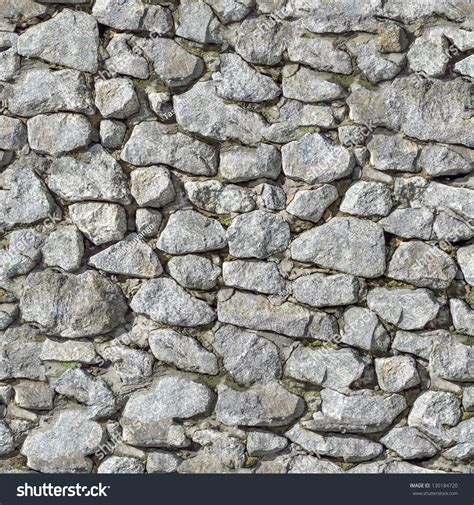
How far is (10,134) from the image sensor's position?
449 cm

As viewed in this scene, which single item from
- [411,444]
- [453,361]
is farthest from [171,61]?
[411,444]

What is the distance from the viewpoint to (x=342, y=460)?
175 inches

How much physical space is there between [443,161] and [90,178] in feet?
5.91

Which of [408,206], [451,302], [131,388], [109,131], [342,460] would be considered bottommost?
[342,460]

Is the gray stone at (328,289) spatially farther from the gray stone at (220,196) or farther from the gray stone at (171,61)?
the gray stone at (171,61)

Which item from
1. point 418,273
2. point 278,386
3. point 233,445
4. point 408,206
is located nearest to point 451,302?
point 418,273

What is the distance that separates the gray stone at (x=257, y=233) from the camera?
4410mm

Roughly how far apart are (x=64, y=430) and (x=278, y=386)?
1135 millimetres

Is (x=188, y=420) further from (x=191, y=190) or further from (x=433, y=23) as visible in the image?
(x=433, y=23)

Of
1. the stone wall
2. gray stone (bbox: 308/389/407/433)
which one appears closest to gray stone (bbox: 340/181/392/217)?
the stone wall

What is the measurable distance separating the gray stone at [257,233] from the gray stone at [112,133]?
2.42 ft

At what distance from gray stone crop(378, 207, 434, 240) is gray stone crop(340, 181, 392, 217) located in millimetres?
64

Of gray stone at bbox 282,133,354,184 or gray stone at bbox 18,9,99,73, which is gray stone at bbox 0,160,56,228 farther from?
gray stone at bbox 282,133,354,184

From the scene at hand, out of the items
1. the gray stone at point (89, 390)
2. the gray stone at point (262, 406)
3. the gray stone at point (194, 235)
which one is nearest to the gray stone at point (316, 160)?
the gray stone at point (194, 235)
